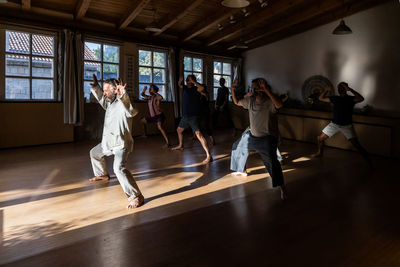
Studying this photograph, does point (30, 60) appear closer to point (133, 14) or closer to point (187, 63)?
point (133, 14)

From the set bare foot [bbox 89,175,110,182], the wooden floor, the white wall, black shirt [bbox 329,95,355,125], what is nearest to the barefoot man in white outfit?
the wooden floor

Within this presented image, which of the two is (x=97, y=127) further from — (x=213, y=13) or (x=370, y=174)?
(x=370, y=174)

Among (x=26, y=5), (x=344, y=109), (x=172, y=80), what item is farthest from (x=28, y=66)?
(x=344, y=109)

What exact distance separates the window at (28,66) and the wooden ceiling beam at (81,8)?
805 millimetres

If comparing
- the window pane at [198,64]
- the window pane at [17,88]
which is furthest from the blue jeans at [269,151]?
the window pane at [198,64]

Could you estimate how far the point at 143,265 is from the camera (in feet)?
6.20

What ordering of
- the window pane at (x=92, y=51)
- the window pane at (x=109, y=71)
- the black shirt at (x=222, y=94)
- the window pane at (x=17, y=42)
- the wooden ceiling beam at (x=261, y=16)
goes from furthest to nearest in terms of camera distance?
the black shirt at (x=222, y=94) → the window pane at (x=109, y=71) → the window pane at (x=92, y=51) → the wooden ceiling beam at (x=261, y=16) → the window pane at (x=17, y=42)

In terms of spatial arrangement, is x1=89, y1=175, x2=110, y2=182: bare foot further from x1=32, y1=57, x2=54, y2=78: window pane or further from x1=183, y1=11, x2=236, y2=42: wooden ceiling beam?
x1=183, y1=11, x2=236, y2=42: wooden ceiling beam

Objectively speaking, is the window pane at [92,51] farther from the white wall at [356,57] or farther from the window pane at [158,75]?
the white wall at [356,57]

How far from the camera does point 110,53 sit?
7.69 m

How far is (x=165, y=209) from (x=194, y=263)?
1.05m

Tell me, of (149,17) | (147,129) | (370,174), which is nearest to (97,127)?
(147,129)

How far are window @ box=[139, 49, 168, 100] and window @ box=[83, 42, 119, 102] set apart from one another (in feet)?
2.59

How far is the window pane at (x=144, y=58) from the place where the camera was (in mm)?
8336
